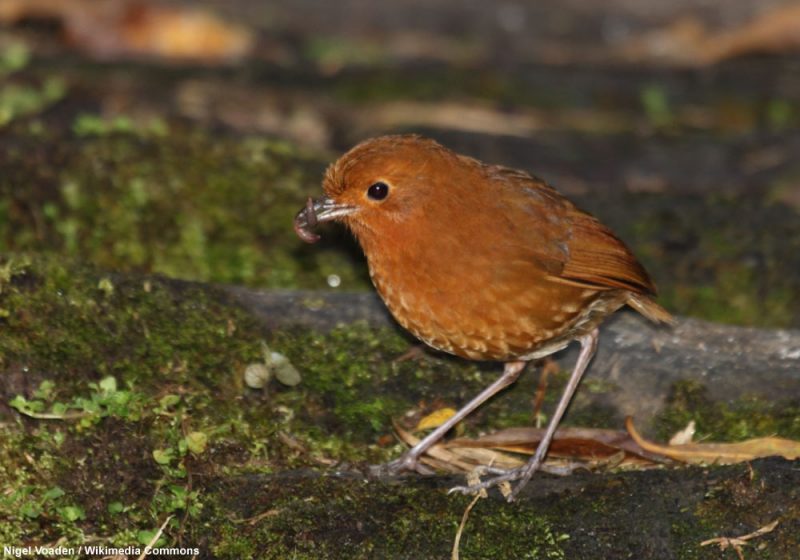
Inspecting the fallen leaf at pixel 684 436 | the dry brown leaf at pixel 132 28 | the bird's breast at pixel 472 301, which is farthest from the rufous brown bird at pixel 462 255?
the dry brown leaf at pixel 132 28

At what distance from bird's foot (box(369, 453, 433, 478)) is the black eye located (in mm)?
1061

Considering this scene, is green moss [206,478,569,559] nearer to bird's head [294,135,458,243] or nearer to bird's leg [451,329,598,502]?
bird's leg [451,329,598,502]

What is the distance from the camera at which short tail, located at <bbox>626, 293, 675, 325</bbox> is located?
5176mm

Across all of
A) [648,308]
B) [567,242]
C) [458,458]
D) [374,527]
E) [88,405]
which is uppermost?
[567,242]

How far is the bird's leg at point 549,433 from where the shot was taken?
4.42 metres

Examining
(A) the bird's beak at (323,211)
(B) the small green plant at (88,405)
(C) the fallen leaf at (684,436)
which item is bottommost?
(C) the fallen leaf at (684,436)

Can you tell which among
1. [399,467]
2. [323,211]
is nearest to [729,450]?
[399,467]

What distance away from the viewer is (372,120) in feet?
27.1

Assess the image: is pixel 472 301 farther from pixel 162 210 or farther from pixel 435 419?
pixel 162 210

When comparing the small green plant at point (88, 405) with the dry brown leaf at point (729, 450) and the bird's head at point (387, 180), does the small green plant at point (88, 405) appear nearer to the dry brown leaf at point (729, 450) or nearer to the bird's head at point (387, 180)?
the bird's head at point (387, 180)

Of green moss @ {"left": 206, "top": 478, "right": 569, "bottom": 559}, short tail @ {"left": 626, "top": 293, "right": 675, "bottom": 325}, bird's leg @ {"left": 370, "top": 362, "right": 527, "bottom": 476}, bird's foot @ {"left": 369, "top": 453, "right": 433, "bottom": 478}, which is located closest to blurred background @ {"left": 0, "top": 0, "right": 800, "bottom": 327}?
short tail @ {"left": 626, "top": 293, "right": 675, "bottom": 325}

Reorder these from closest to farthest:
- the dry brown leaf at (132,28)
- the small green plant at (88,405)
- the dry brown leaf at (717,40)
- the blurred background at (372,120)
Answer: the small green plant at (88,405), the blurred background at (372,120), the dry brown leaf at (132,28), the dry brown leaf at (717,40)

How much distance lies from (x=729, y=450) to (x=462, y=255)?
1382 millimetres

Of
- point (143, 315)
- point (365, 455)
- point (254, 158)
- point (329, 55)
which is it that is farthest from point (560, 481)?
point (329, 55)
